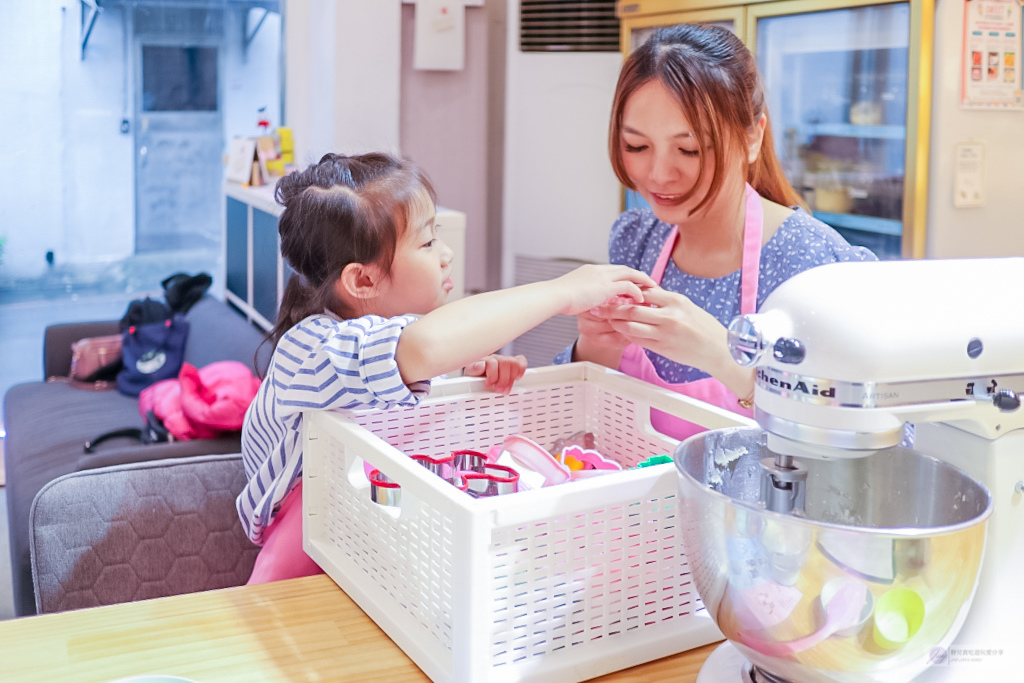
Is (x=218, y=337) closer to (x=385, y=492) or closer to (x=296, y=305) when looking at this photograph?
(x=296, y=305)

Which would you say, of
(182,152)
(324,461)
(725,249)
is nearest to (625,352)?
(725,249)

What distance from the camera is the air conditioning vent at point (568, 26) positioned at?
12.4ft

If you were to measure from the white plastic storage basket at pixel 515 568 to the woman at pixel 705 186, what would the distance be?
0.39m

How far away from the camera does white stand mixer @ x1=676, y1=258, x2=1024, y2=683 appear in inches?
27.4

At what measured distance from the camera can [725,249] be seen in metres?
1.56

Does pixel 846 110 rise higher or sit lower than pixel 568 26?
lower

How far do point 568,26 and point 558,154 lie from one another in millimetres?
500

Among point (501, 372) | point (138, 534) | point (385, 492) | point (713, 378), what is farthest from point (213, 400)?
point (385, 492)

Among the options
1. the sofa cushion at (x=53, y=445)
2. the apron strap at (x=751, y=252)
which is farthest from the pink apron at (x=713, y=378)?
the sofa cushion at (x=53, y=445)

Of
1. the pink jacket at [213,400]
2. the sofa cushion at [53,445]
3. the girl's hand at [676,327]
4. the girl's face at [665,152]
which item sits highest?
the girl's face at [665,152]

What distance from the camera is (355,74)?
3898 mm

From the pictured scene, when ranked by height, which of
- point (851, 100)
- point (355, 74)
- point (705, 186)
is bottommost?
point (705, 186)

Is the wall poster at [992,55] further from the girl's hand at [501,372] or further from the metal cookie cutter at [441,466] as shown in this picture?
the metal cookie cutter at [441,466]

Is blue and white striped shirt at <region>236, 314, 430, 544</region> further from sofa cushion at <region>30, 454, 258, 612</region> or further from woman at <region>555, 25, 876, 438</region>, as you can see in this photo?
sofa cushion at <region>30, 454, 258, 612</region>
